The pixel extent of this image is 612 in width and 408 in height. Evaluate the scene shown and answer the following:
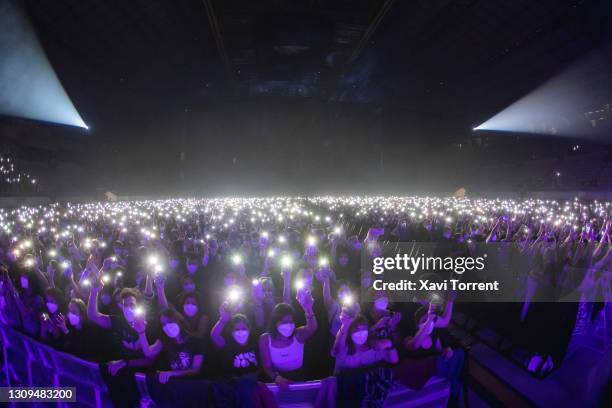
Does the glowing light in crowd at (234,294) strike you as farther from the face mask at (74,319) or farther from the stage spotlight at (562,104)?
the stage spotlight at (562,104)

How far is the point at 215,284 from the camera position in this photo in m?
6.05

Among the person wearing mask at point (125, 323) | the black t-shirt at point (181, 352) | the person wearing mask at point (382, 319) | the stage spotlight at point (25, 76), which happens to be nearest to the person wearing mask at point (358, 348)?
the person wearing mask at point (382, 319)

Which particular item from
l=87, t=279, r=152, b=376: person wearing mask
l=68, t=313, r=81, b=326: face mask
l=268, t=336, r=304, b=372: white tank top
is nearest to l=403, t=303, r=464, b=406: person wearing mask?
l=268, t=336, r=304, b=372: white tank top

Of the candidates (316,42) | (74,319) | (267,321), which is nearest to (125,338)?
(74,319)

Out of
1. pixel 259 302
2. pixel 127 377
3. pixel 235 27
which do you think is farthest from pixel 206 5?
pixel 127 377

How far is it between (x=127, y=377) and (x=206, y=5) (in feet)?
44.4

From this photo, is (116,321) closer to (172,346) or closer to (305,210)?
(172,346)

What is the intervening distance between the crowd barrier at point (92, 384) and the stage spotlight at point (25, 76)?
12.8 meters

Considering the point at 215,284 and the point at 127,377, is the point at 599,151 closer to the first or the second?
the point at 215,284

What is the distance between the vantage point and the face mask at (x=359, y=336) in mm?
3605

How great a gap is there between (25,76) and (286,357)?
1825 cm

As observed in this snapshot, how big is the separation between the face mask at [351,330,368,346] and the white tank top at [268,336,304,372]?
0.65 m

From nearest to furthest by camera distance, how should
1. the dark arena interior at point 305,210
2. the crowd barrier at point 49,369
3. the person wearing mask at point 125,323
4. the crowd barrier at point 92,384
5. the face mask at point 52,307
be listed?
the crowd barrier at point 92,384 < the crowd barrier at point 49,369 < the dark arena interior at point 305,210 < the person wearing mask at point 125,323 < the face mask at point 52,307

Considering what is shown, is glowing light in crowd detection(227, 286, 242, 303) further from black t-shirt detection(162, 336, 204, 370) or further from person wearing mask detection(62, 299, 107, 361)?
person wearing mask detection(62, 299, 107, 361)
